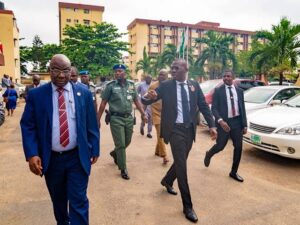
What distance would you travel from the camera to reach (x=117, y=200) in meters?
3.98

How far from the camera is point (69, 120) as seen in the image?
8.62 feet

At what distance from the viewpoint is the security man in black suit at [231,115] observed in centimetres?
479

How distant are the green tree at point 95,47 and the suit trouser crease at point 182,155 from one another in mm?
32715

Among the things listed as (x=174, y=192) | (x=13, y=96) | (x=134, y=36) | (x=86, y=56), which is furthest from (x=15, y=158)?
(x=134, y=36)

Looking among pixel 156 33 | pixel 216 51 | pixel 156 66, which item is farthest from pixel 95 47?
pixel 156 33

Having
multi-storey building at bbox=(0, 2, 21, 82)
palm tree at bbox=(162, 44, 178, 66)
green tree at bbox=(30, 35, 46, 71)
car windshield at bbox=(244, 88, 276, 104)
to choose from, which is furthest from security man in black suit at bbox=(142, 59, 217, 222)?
green tree at bbox=(30, 35, 46, 71)

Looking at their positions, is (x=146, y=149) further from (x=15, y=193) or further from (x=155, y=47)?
(x=155, y=47)

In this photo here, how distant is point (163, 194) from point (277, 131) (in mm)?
2722

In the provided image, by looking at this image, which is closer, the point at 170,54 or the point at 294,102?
the point at 294,102

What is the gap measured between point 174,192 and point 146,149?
2802mm

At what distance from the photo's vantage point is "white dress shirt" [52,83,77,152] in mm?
2596

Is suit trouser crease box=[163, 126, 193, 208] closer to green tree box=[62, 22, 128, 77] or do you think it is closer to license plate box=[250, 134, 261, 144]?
license plate box=[250, 134, 261, 144]

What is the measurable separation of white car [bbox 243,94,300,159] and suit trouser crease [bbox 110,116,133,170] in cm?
271

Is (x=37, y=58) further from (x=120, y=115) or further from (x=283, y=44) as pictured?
(x=120, y=115)
